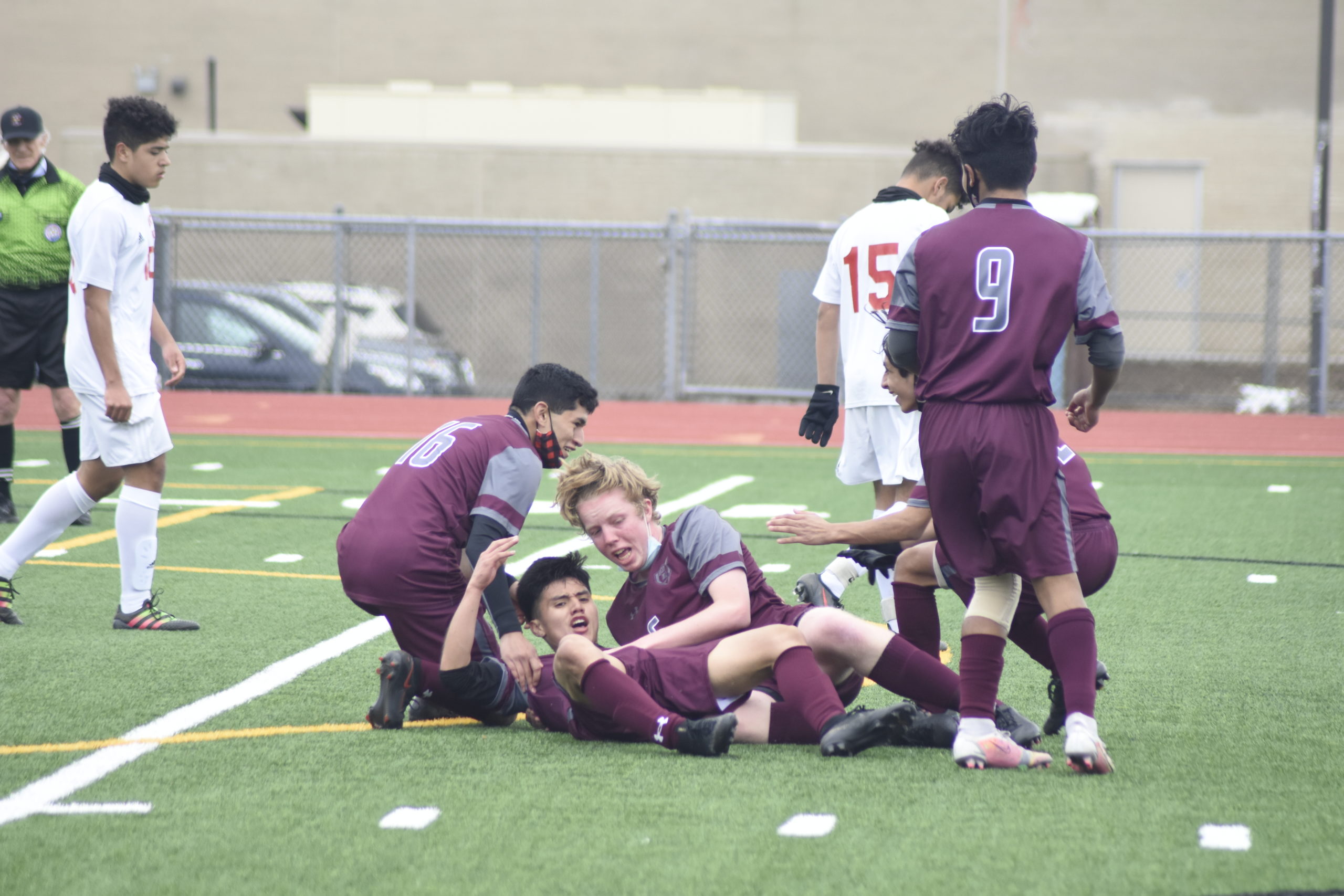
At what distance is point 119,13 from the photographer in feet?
97.0

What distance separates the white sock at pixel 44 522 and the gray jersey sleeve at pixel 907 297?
11.3 ft

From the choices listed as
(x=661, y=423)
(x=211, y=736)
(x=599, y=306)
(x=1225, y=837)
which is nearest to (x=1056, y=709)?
(x=1225, y=837)

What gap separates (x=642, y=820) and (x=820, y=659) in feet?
3.36

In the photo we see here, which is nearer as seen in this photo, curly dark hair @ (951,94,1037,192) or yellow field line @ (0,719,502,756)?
curly dark hair @ (951,94,1037,192)

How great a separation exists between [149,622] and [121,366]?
38.9 inches

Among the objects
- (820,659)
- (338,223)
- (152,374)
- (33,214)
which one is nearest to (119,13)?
(338,223)

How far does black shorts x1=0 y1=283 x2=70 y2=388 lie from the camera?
776 cm

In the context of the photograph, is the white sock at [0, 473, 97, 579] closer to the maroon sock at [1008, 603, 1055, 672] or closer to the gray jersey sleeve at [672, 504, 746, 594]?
the gray jersey sleeve at [672, 504, 746, 594]

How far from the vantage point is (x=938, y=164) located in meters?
5.78

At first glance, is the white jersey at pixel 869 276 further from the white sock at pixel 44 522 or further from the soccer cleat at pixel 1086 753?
the white sock at pixel 44 522

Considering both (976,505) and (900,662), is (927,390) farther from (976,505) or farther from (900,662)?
(900,662)

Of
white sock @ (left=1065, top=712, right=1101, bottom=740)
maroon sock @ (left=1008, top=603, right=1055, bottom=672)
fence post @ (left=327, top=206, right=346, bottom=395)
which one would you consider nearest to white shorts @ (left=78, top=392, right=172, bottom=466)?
maroon sock @ (left=1008, top=603, right=1055, bottom=672)

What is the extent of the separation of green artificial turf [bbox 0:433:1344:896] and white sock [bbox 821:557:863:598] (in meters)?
0.26

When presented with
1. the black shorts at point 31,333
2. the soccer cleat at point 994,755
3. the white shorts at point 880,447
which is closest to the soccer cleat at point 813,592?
the white shorts at point 880,447
